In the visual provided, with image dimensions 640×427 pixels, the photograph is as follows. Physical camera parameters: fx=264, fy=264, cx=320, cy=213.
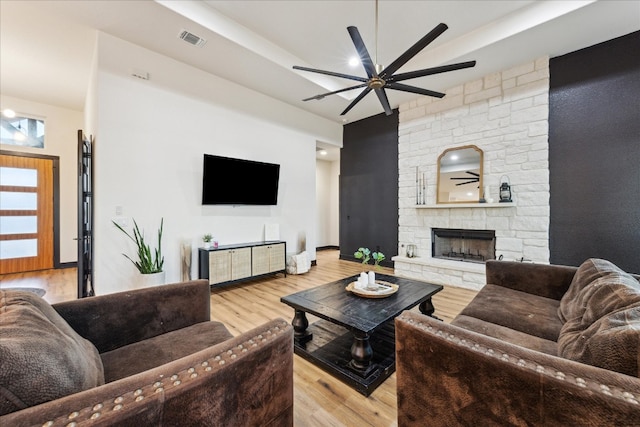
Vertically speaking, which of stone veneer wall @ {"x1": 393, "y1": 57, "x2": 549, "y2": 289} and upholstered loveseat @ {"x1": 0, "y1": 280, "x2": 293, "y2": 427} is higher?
stone veneer wall @ {"x1": 393, "y1": 57, "x2": 549, "y2": 289}

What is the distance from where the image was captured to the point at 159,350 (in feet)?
4.59

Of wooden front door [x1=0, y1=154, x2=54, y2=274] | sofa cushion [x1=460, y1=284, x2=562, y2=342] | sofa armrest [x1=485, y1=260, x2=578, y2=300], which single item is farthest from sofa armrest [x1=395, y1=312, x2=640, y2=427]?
wooden front door [x1=0, y1=154, x2=54, y2=274]

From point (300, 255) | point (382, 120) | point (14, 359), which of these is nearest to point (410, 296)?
point (14, 359)

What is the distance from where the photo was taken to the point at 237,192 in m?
4.42

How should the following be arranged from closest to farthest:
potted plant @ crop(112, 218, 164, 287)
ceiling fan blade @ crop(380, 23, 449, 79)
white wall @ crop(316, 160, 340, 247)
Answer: ceiling fan blade @ crop(380, 23, 449, 79) < potted plant @ crop(112, 218, 164, 287) < white wall @ crop(316, 160, 340, 247)

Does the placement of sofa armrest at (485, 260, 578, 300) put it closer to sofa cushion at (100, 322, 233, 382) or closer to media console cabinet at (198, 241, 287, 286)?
sofa cushion at (100, 322, 233, 382)

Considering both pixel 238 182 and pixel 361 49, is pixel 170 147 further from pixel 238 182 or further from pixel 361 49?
pixel 361 49

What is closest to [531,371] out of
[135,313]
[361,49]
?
[135,313]

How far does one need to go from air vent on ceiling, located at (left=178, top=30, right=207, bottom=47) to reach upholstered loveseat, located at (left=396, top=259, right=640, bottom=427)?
152 inches

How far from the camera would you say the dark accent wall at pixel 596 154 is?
3.23 metres

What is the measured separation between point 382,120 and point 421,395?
5.41 metres

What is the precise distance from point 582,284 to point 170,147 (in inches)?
181

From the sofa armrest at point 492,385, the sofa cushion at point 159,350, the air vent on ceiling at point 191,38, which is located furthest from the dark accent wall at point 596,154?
the air vent on ceiling at point 191,38

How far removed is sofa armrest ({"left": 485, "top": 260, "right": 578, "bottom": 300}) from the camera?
7.36 ft
